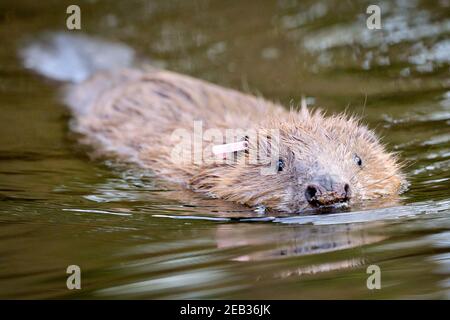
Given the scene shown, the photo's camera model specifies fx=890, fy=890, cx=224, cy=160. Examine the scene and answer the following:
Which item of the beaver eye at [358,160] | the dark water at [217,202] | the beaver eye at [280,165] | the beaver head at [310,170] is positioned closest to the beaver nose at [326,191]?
the beaver head at [310,170]

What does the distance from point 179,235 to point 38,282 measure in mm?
1123

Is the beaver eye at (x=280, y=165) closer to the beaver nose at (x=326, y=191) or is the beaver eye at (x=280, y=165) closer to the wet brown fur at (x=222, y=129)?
the wet brown fur at (x=222, y=129)

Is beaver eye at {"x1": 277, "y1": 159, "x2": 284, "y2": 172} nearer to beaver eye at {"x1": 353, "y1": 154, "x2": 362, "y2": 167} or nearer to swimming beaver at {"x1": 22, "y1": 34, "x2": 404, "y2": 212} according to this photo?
swimming beaver at {"x1": 22, "y1": 34, "x2": 404, "y2": 212}

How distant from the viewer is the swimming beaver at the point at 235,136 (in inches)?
229

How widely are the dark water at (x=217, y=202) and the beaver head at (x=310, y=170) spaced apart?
0.54ft

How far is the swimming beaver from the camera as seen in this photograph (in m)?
5.82

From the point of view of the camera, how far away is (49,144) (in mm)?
8188

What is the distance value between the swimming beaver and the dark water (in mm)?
181

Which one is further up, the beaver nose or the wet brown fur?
the wet brown fur

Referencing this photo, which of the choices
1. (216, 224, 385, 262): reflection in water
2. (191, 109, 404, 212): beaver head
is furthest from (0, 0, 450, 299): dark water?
(191, 109, 404, 212): beaver head

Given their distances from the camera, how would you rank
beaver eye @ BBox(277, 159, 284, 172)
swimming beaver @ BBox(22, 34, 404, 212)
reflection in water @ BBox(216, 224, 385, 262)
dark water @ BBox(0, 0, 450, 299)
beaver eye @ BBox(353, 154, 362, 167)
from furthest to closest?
beaver eye @ BBox(353, 154, 362, 167) → beaver eye @ BBox(277, 159, 284, 172) → swimming beaver @ BBox(22, 34, 404, 212) → reflection in water @ BBox(216, 224, 385, 262) → dark water @ BBox(0, 0, 450, 299)
